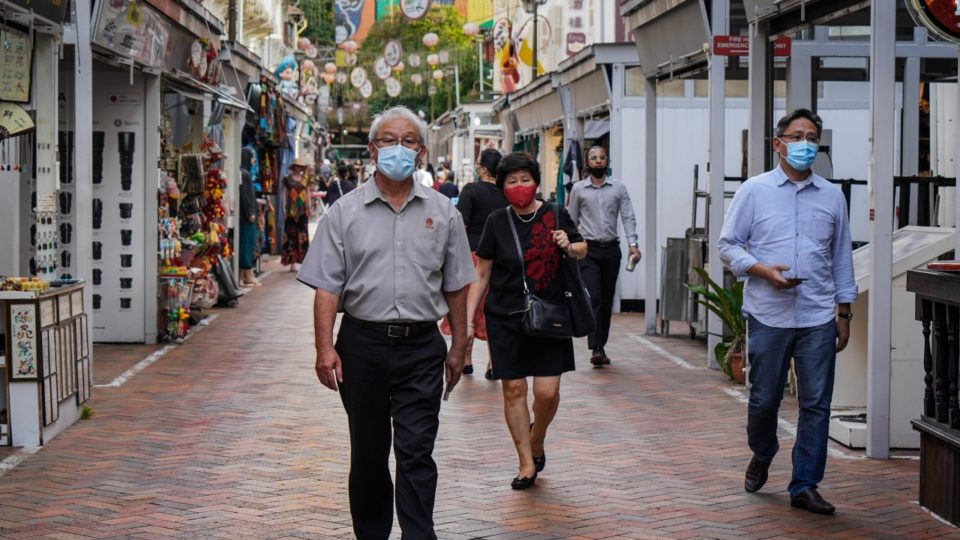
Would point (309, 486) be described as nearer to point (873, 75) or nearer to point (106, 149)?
point (873, 75)

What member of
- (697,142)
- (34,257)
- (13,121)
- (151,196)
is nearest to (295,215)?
(697,142)

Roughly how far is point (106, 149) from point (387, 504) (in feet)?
30.2

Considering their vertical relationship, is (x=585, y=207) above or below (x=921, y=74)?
below

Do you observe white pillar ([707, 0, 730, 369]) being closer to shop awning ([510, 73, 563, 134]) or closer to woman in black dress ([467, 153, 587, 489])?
woman in black dress ([467, 153, 587, 489])

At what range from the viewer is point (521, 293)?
775 centimetres

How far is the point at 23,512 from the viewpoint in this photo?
7176mm

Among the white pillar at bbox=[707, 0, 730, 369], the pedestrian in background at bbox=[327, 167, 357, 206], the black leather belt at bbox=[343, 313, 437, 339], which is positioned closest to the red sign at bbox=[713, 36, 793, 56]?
the white pillar at bbox=[707, 0, 730, 369]

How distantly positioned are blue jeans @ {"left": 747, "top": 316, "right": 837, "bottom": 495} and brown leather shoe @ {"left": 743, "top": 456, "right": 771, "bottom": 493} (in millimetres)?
282

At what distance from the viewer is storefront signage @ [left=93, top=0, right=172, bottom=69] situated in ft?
39.7

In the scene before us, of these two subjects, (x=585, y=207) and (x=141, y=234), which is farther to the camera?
(x=141, y=234)

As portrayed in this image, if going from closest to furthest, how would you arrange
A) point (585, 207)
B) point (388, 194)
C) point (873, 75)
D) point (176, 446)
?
point (388, 194) → point (873, 75) → point (176, 446) → point (585, 207)

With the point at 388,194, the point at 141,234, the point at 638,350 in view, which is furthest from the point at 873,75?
the point at 141,234

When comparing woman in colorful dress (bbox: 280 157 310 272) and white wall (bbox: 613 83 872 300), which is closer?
white wall (bbox: 613 83 872 300)

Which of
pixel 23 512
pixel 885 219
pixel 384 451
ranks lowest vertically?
pixel 23 512
